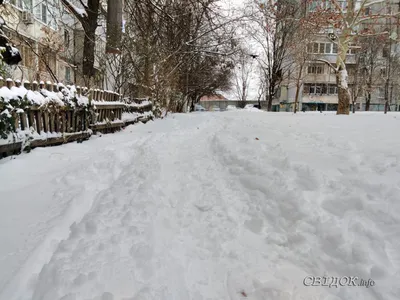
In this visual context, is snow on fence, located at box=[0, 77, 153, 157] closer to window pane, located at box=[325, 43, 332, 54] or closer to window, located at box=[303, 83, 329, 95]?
window, located at box=[303, 83, 329, 95]

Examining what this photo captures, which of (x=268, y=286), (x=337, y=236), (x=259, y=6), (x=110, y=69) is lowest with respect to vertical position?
(x=268, y=286)

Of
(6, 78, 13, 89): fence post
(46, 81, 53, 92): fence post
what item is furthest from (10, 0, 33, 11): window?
(6, 78, 13, 89): fence post

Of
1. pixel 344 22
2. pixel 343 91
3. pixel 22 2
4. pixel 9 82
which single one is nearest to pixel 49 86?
pixel 9 82

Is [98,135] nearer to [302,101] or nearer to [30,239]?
[30,239]

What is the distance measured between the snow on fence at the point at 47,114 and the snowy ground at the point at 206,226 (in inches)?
18.3

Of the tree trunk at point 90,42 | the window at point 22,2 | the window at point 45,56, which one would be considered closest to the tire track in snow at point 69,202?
the window at point 45,56

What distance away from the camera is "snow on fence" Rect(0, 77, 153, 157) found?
4.02 metres

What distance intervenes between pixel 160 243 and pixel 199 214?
653 mm

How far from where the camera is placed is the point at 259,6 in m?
11.9

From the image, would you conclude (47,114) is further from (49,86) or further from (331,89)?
(331,89)

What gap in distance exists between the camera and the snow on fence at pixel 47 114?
4.02 m

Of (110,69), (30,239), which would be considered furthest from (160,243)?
(110,69)

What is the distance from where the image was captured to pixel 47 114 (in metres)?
5.00

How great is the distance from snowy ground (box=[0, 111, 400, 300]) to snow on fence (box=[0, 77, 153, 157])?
46cm
